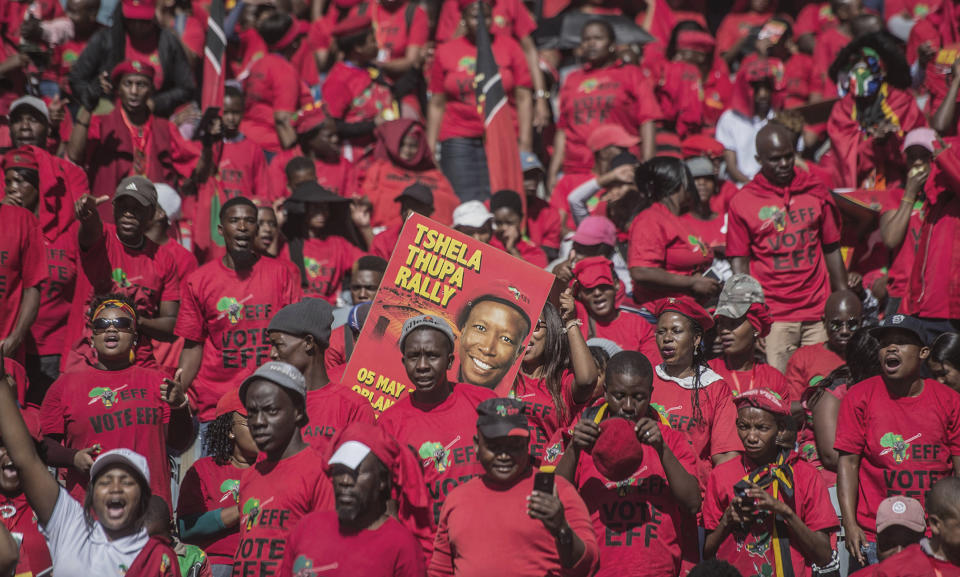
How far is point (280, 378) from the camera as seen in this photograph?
5.82 m

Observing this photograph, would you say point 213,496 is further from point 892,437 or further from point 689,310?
point 892,437

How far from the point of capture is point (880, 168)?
10945 millimetres

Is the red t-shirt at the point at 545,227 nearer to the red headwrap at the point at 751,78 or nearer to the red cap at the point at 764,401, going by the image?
the red headwrap at the point at 751,78

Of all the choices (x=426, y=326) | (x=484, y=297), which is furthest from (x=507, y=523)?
(x=484, y=297)

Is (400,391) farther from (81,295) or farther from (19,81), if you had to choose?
(19,81)

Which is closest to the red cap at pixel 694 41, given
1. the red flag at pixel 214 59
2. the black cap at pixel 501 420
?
the red flag at pixel 214 59

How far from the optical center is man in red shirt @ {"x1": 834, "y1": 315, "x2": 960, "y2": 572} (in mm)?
6785

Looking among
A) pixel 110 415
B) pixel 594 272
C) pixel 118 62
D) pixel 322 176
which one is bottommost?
pixel 110 415

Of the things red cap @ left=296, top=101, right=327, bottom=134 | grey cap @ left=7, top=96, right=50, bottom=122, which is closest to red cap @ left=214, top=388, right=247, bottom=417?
grey cap @ left=7, top=96, right=50, bottom=122

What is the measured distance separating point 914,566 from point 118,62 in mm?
8791

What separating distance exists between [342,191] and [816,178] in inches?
182

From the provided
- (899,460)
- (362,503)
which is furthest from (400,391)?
(899,460)

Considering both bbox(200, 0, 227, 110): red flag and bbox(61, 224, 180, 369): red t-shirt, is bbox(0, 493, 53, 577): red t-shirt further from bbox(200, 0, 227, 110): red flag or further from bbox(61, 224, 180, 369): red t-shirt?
bbox(200, 0, 227, 110): red flag

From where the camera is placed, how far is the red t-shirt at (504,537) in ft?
17.7
